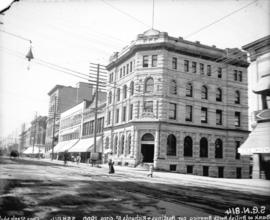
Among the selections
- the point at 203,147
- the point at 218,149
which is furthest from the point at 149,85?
the point at 218,149

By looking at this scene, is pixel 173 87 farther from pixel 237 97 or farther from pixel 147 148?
pixel 237 97

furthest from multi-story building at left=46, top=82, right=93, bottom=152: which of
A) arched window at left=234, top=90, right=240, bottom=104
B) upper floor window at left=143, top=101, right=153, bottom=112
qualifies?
arched window at left=234, top=90, right=240, bottom=104

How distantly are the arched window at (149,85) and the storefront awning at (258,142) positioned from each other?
47.3 ft

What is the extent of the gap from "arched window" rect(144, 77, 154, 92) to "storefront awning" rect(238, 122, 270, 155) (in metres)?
14.4

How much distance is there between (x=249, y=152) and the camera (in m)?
22.0

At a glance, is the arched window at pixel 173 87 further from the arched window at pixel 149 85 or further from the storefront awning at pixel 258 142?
the storefront awning at pixel 258 142

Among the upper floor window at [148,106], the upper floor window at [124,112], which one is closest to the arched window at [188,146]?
the upper floor window at [148,106]

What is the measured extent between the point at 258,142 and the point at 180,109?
14057 millimetres

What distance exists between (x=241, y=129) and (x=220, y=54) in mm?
10929

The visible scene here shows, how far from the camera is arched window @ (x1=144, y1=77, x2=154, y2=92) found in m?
35.3

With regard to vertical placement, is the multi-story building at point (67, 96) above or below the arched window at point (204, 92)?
above

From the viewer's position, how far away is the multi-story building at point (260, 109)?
2270cm

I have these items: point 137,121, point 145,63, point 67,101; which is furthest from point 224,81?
point 67,101

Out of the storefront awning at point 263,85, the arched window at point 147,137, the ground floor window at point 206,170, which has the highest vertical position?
the storefront awning at point 263,85
